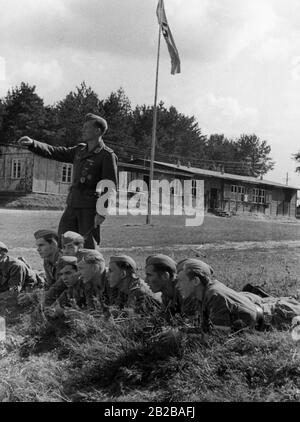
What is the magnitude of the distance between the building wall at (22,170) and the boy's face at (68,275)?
10565mm

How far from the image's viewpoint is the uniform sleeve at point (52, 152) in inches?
236

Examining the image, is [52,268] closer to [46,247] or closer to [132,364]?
[46,247]

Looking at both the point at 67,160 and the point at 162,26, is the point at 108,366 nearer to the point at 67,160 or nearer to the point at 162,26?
the point at 67,160

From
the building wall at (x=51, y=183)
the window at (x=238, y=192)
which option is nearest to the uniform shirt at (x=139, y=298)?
the building wall at (x=51, y=183)

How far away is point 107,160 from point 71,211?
74cm

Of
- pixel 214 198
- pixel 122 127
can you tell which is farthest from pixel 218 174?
pixel 122 127

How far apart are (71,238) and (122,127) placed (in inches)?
149

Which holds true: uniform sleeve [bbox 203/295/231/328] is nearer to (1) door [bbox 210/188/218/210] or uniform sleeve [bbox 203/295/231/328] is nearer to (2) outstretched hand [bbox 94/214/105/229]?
(2) outstretched hand [bbox 94/214/105/229]

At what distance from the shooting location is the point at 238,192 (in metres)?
21.4

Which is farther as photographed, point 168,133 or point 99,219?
point 168,133

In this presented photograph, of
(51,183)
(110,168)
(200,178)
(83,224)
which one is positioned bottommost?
(83,224)

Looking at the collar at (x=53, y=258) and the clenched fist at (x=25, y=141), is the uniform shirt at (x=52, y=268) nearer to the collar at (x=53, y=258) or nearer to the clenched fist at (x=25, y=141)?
the collar at (x=53, y=258)
